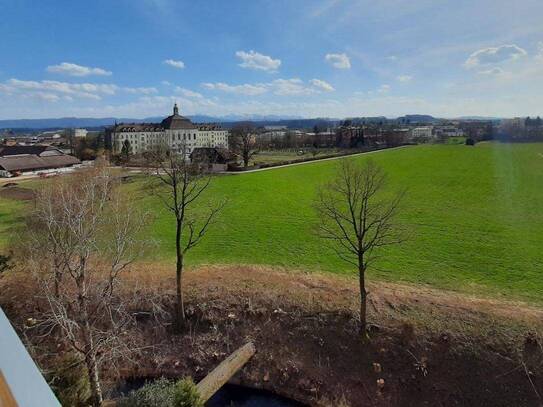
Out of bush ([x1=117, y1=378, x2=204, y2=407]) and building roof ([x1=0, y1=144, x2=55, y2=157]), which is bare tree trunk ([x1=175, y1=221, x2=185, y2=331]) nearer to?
bush ([x1=117, y1=378, x2=204, y2=407])

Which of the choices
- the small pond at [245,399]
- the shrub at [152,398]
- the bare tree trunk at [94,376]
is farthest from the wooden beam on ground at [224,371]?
the bare tree trunk at [94,376]

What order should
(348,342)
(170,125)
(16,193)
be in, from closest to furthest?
(348,342), (16,193), (170,125)

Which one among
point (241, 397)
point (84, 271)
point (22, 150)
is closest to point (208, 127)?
point (22, 150)

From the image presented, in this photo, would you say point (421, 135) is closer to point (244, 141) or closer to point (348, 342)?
point (244, 141)

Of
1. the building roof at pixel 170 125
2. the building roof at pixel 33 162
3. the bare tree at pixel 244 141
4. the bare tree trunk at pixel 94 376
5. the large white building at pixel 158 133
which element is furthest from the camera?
the building roof at pixel 170 125

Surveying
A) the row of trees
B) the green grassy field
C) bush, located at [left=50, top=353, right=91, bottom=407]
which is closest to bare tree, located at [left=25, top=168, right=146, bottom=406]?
the row of trees

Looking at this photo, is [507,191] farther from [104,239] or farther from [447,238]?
[104,239]

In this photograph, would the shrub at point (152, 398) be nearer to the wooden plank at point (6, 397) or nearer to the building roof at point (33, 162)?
the wooden plank at point (6, 397)

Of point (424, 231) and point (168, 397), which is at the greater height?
point (424, 231)
